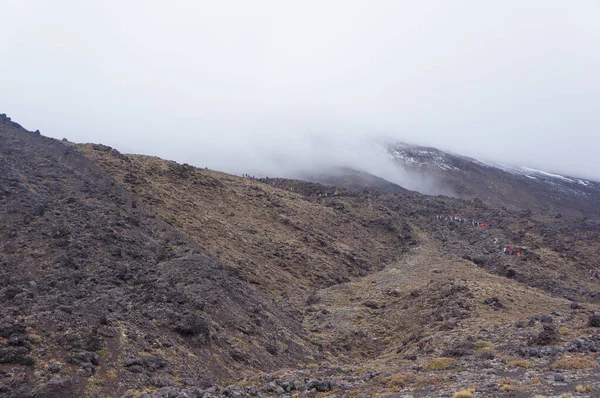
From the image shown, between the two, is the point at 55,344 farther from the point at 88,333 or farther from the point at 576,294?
the point at 576,294

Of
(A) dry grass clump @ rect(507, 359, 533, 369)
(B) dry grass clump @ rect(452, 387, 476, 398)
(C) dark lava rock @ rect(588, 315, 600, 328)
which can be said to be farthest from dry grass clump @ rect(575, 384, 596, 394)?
(C) dark lava rock @ rect(588, 315, 600, 328)

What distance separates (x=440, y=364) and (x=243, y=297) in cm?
947

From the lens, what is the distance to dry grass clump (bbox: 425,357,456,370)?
14531mm

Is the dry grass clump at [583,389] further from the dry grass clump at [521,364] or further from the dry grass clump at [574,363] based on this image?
the dry grass clump at [521,364]

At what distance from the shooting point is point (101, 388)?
1123cm

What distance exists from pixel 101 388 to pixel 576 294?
30.2m

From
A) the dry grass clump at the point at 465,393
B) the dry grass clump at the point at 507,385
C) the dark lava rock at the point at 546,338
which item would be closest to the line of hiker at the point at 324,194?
the dark lava rock at the point at 546,338

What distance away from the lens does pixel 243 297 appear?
827 inches

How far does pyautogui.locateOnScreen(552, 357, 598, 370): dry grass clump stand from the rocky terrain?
0.06 meters

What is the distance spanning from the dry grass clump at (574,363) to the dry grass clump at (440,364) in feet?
9.77

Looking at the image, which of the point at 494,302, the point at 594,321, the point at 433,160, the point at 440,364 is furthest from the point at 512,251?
the point at 433,160

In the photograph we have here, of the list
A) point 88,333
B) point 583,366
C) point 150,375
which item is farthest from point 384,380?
point 88,333

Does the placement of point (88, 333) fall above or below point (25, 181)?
below

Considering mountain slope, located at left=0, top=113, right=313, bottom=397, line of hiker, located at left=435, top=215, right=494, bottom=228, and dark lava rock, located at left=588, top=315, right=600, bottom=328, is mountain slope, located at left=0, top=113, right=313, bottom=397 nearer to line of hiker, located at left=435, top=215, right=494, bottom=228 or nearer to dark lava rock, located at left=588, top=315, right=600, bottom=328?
dark lava rock, located at left=588, top=315, right=600, bottom=328
